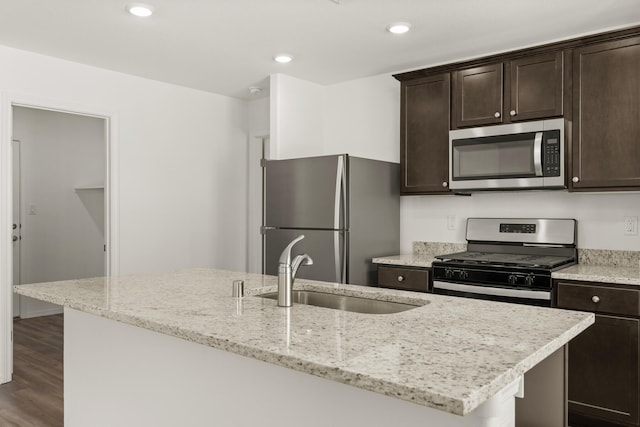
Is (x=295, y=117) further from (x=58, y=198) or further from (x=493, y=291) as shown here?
(x=58, y=198)

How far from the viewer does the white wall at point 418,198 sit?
3.21m

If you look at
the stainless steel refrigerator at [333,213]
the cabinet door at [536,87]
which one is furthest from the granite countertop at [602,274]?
the stainless steel refrigerator at [333,213]

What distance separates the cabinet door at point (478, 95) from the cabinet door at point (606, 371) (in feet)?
4.71

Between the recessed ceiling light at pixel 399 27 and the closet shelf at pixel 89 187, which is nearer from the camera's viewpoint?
the recessed ceiling light at pixel 399 27

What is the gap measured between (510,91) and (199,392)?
267 cm

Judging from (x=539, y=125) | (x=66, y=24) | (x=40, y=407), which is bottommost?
(x=40, y=407)

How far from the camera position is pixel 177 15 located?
3.00m

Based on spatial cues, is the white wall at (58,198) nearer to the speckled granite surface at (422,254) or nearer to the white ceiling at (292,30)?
the white ceiling at (292,30)

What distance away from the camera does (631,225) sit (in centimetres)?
312

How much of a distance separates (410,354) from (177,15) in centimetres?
259

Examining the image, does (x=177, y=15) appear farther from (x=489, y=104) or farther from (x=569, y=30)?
(x=569, y=30)

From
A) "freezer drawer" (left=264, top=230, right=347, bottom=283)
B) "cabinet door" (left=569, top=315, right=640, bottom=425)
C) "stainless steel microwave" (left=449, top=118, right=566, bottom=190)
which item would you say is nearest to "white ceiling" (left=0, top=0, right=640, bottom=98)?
"stainless steel microwave" (left=449, top=118, right=566, bottom=190)

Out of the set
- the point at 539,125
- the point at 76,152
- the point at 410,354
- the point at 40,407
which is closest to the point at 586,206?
the point at 539,125

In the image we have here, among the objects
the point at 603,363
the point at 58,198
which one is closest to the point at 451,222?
the point at 603,363
